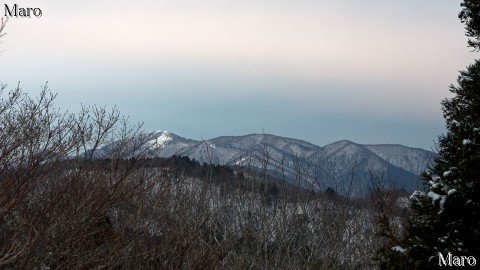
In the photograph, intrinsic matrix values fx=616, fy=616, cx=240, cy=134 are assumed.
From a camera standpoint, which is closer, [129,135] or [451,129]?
[451,129]

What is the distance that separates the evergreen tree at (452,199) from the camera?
7.00 metres

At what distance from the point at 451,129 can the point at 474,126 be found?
29 cm

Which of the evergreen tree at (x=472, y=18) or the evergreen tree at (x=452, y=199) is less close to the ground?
the evergreen tree at (x=472, y=18)

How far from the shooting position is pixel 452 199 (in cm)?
704

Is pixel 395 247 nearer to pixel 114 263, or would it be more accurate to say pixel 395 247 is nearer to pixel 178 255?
pixel 114 263

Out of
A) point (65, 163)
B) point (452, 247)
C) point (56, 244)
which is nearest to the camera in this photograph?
point (452, 247)

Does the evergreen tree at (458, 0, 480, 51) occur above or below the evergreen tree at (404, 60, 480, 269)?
above

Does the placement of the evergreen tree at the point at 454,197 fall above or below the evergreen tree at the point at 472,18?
below

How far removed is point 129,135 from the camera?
41.5m

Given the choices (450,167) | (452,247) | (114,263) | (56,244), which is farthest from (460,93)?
(114,263)

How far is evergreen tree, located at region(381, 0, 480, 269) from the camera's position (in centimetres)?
700

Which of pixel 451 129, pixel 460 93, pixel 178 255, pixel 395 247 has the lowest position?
pixel 178 255

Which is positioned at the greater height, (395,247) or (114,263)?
(395,247)

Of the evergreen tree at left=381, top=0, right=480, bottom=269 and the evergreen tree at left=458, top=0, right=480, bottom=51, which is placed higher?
the evergreen tree at left=458, top=0, right=480, bottom=51
